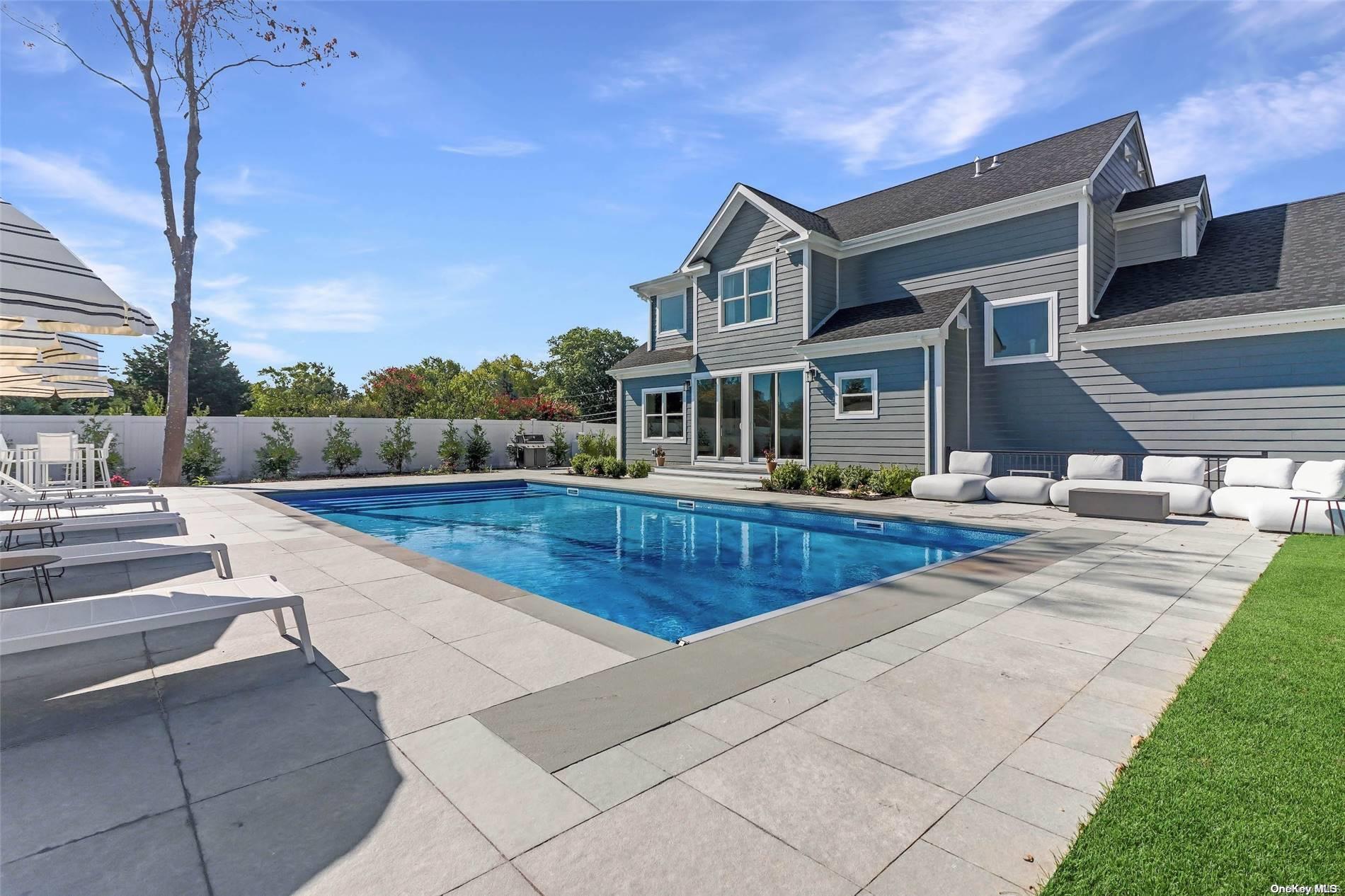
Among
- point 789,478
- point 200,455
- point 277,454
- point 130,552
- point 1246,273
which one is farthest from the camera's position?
point 277,454

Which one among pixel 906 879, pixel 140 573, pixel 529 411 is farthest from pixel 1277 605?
pixel 529 411

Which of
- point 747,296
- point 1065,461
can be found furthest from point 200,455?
point 1065,461

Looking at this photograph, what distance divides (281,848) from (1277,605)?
6155mm

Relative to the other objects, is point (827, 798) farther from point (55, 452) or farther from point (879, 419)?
point (55, 452)

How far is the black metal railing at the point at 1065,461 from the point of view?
33.7 ft

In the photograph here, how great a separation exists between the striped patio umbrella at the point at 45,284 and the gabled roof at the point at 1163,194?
16212 mm

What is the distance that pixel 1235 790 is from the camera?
7.15ft

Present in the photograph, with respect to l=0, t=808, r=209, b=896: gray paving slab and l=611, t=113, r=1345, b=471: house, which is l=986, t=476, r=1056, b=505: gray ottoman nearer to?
l=611, t=113, r=1345, b=471: house

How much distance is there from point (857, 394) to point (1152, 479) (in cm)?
539

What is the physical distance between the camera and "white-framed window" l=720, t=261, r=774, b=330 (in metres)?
15.7

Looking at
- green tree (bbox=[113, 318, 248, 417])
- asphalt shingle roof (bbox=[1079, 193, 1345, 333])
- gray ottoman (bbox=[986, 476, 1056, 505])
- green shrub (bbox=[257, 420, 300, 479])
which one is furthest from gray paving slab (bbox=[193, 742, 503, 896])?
green tree (bbox=[113, 318, 248, 417])

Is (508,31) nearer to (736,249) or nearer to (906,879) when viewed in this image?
(736,249)

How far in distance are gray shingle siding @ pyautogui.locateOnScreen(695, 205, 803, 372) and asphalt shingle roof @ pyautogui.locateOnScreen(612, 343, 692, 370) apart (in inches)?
32.8

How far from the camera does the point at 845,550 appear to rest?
329 inches
